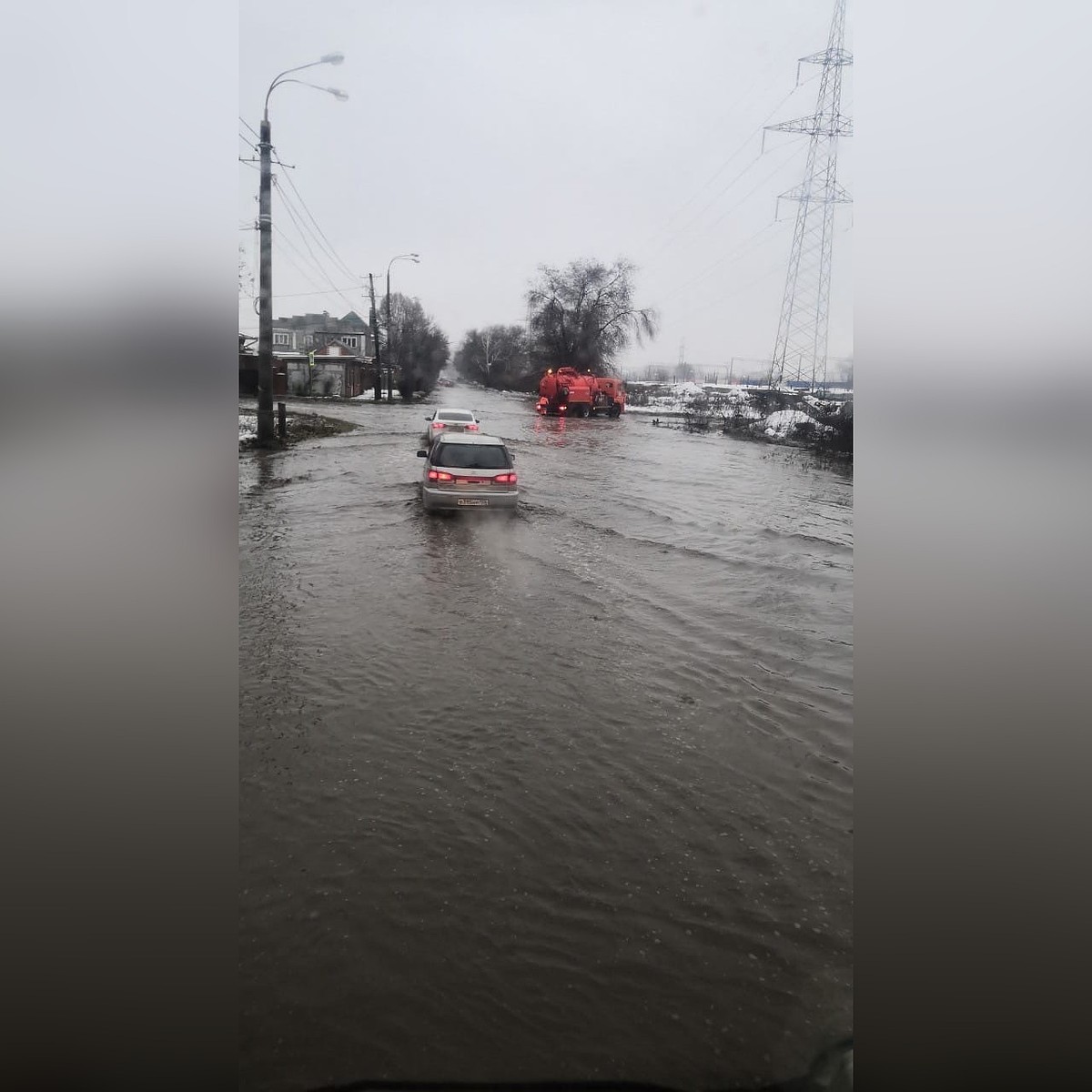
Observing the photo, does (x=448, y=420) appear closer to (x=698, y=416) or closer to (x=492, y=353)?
(x=698, y=416)

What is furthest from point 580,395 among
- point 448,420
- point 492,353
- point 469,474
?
point 492,353

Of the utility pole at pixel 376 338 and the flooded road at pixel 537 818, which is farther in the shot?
the utility pole at pixel 376 338

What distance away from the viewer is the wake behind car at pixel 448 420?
1293 centimetres

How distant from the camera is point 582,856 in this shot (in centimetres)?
296

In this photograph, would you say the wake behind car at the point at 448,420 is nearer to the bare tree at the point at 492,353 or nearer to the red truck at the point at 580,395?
the red truck at the point at 580,395

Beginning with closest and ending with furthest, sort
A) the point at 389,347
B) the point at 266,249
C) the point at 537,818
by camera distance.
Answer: the point at 266,249
the point at 537,818
the point at 389,347

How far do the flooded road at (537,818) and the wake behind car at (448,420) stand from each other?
5.43 meters

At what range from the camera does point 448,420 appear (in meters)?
13.6

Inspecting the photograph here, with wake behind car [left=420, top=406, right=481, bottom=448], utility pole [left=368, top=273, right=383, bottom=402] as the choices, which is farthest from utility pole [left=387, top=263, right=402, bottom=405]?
wake behind car [left=420, top=406, right=481, bottom=448]

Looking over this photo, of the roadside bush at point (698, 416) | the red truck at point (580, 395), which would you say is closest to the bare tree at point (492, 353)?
the red truck at point (580, 395)

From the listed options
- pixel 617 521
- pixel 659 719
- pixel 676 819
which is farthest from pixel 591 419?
pixel 676 819

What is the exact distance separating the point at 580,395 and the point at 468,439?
6.55 ft
